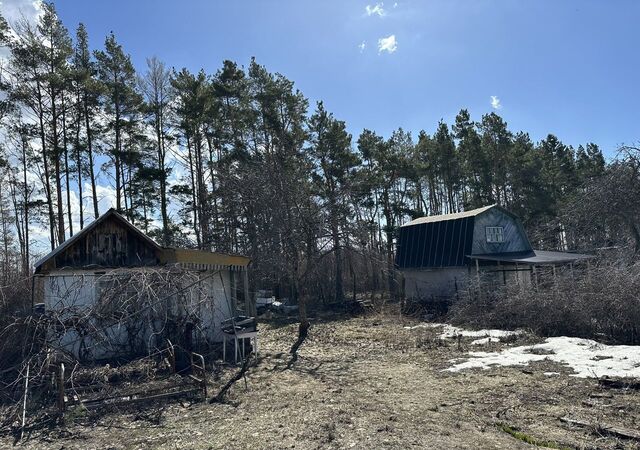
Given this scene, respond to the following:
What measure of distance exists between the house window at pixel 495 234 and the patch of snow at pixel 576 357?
13.1 meters

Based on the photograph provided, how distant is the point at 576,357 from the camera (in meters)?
9.92

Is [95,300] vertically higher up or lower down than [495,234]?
lower down

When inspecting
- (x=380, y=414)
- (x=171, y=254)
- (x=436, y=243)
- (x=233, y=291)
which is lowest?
(x=380, y=414)

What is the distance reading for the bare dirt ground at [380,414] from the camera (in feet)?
18.6

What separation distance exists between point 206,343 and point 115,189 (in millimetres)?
16103

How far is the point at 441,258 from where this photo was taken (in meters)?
24.6

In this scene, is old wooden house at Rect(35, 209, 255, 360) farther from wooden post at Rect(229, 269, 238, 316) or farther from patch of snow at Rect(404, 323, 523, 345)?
patch of snow at Rect(404, 323, 523, 345)

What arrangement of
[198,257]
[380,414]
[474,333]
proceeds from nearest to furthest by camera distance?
[380,414] < [198,257] < [474,333]

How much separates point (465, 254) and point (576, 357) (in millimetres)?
13702

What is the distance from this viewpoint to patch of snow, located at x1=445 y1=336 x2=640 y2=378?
8594 mm

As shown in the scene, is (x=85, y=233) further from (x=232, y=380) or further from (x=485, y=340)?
(x=485, y=340)

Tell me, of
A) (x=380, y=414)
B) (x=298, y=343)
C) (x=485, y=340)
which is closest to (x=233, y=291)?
(x=298, y=343)

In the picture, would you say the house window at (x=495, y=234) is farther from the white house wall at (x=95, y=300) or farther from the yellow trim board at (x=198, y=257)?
the yellow trim board at (x=198, y=257)

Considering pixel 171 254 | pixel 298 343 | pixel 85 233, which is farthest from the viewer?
pixel 298 343
